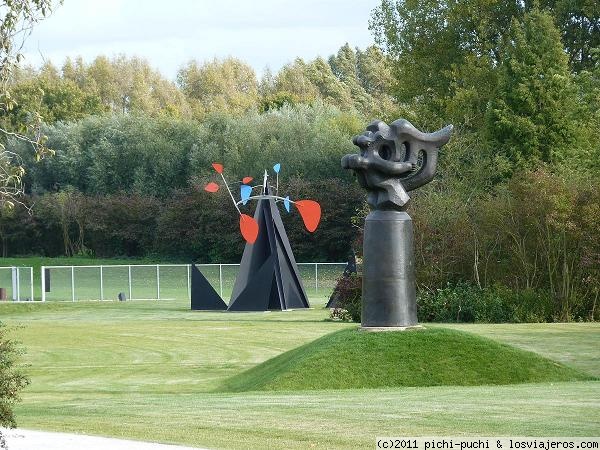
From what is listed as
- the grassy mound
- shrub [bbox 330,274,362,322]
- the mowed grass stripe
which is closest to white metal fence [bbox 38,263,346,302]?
shrub [bbox 330,274,362,322]

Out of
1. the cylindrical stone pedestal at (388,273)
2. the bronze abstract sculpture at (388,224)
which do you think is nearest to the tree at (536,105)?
the bronze abstract sculpture at (388,224)

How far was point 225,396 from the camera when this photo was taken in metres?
16.2

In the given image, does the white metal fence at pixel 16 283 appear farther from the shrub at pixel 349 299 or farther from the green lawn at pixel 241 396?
→ the shrub at pixel 349 299

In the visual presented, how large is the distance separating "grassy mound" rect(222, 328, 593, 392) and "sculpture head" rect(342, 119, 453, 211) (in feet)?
7.28

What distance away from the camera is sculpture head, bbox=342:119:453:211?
19.9 metres

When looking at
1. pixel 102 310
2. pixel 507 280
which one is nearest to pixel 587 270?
pixel 507 280

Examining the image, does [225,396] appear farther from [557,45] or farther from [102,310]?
[557,45]

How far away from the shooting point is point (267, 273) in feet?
127

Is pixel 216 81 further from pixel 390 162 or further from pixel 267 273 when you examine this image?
pixel 390 162

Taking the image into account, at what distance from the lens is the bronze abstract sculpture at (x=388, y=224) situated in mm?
19609

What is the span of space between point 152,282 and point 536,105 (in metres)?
20.0

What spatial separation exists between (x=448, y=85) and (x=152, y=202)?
18.8 metres

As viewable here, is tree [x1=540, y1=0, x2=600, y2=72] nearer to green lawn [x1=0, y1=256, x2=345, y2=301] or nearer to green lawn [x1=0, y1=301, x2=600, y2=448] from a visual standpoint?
green lawn [x1=0, y1=256, x2=345, y2=301]

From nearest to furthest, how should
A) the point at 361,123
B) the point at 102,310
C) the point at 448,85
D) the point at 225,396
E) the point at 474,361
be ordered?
the point at 225,396, the point at 474,361, the point at 102,310, the point at 448,85, the point at 361,123
